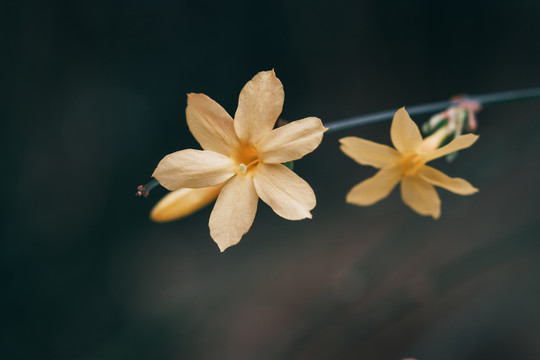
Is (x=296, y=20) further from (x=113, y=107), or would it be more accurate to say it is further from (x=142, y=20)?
(x=113, y=107)

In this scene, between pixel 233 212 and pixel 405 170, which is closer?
pixel 233 212

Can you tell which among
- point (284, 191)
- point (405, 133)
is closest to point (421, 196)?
point (405, 133)

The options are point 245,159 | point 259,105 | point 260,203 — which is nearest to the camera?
point 259,105

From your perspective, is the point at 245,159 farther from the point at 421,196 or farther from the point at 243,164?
the point at 421,196

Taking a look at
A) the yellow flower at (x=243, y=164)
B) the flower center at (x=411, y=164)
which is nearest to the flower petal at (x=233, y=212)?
the yellow flower at (x=243, y=164)

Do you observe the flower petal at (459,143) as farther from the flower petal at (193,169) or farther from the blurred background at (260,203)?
the blurred background at (260,203)

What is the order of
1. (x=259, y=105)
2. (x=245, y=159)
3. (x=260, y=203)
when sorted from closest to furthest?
(x=259, y=105) < (x=245, y=159) < (x=260, y=203)

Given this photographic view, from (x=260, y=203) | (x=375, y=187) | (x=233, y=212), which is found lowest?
(x=233, y=212)
